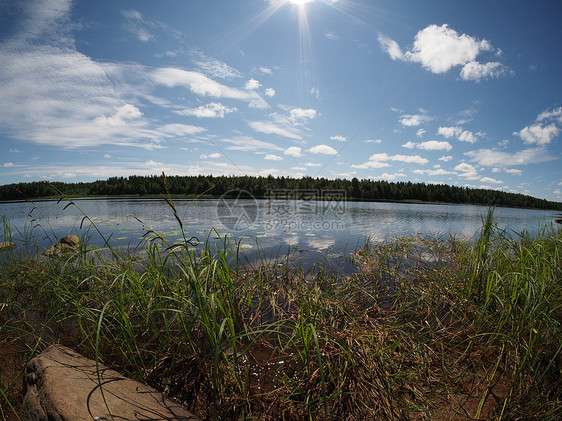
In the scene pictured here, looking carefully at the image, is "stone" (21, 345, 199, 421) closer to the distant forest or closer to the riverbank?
the riverbank

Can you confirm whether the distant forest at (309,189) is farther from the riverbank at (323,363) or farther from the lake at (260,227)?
the riverbank at (323,363)

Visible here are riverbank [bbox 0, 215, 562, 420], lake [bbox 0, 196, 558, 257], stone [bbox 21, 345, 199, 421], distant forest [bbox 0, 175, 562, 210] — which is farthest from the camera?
distant forest [bbox 0, 175, 562, 210]

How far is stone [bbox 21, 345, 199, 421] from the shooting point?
180cm

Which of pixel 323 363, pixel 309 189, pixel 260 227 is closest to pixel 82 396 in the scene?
pixel 323 363

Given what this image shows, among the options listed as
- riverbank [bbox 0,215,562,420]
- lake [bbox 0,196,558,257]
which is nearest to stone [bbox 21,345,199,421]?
riverbank [bbox 0,215,562,420]

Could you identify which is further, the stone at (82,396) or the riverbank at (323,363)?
the riverbank at (323,363)

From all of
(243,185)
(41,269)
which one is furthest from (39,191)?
(41,269)

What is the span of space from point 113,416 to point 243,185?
8146cm

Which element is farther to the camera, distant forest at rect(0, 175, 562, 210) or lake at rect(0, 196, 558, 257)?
→ distant forest at rect(0, 175, 562, 210)

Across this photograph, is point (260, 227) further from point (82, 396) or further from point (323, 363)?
point (82, 396)

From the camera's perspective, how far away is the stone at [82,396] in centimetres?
180

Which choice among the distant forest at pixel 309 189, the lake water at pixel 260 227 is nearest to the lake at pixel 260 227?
the lake water at pixel 260 227

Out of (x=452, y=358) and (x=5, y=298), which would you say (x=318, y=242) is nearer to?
(x=452, y=358)

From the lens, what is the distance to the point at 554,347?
2594mm
